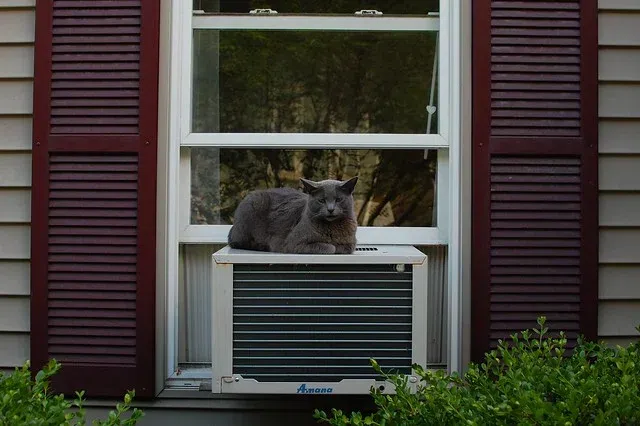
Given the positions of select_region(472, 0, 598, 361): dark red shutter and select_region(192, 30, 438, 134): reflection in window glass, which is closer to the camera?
select_region(472, 0, 598, 361): dark red shutter

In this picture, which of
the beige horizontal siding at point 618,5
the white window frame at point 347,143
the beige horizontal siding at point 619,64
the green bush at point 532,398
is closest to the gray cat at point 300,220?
the white window frame at point 347,143

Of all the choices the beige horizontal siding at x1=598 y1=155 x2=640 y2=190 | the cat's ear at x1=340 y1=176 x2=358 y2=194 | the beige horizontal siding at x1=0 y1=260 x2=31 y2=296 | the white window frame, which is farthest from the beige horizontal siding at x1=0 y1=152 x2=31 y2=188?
the beige horizontal siding at x1=598 y1=155 x2=640 y2=190

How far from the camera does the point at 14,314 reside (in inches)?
123

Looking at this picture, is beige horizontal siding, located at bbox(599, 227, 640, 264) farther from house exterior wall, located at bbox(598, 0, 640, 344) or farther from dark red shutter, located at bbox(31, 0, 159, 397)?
dark red shutter, located at bbox(31, 0, 159, 397)

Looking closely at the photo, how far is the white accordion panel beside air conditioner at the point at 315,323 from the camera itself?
104 inches

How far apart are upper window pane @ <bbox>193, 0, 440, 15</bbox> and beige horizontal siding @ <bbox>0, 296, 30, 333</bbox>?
60.7 inches

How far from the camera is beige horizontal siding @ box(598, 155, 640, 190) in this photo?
3.07 m

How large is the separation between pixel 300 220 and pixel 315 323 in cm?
45

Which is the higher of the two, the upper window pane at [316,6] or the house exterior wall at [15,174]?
the upper window pane at [316,6]

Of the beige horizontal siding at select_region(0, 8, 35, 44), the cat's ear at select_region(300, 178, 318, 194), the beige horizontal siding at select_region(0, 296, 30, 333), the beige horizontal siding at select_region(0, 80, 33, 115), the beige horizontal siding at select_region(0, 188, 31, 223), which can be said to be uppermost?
the beige horizontal siding at select_region(0, 8, 35, 44)

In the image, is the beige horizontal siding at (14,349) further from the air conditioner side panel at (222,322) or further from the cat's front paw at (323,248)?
the cat's front paw at (323,248)

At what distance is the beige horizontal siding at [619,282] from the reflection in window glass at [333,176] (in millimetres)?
765

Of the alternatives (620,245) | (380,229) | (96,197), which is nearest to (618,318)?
(620,245)

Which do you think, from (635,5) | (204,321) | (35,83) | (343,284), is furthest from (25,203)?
(635,5)
